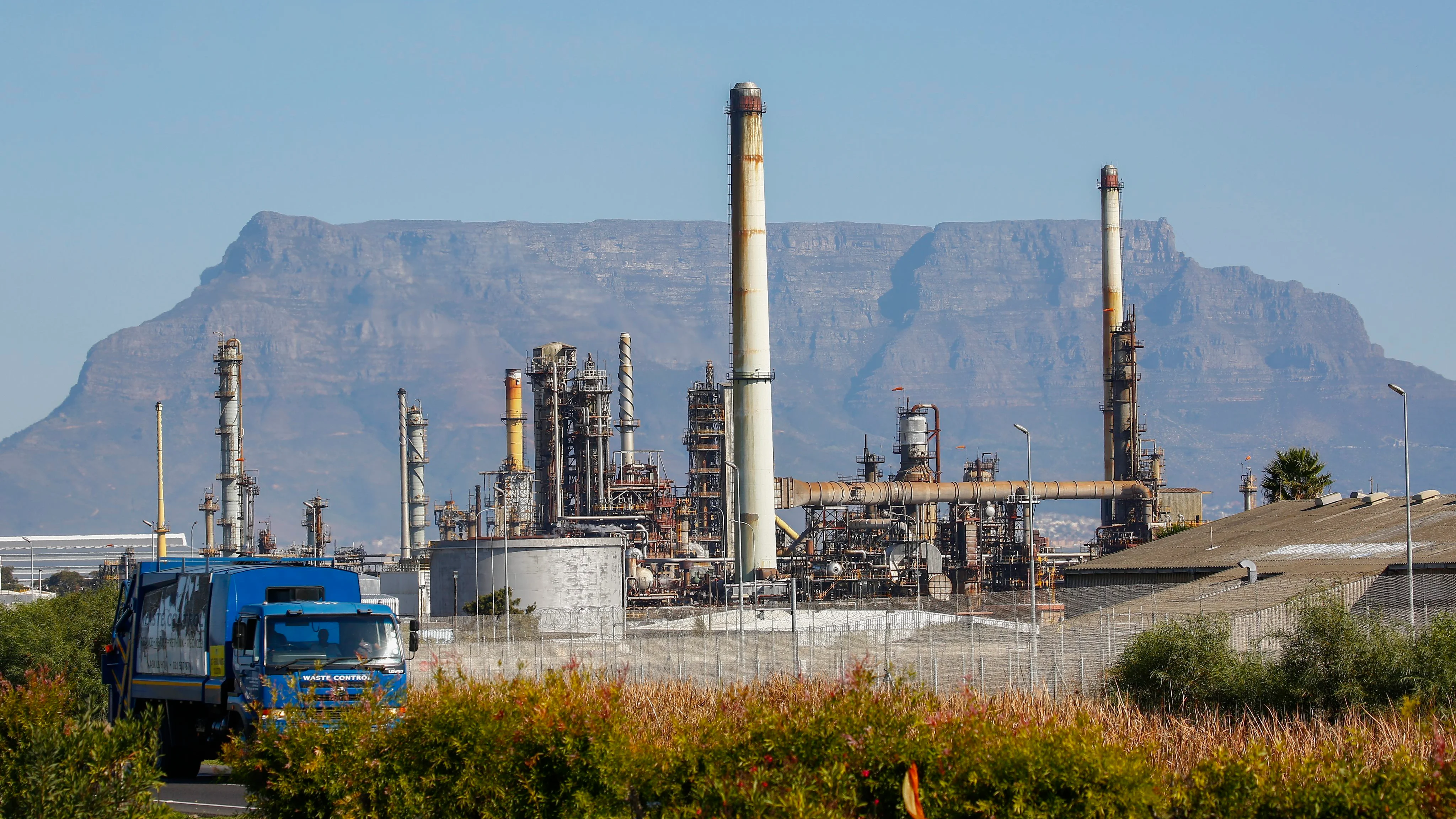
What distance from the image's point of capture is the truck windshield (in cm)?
2592

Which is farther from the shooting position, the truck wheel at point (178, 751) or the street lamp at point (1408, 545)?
the street lamp at point (1408, 545)

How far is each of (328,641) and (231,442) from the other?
94.2 m

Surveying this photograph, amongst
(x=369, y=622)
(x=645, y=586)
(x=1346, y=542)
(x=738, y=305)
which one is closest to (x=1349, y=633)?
(x=369, y=622)

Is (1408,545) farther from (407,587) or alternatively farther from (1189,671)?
(407,587)

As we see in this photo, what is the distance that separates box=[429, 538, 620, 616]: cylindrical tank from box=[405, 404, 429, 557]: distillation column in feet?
171

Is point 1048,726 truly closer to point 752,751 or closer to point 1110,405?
point 752,751

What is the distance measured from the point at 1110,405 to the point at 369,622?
86.9 metres

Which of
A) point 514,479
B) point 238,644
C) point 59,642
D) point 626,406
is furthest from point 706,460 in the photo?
point 238,644

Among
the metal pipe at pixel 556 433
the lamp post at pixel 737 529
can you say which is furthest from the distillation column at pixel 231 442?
the lamp post at pixel 737 529

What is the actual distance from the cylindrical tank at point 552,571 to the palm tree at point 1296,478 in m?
30.0

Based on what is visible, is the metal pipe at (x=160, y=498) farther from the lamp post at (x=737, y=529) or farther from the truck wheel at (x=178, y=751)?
the truck wheel at (x=178, y=751)

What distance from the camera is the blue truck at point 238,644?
1016 inches

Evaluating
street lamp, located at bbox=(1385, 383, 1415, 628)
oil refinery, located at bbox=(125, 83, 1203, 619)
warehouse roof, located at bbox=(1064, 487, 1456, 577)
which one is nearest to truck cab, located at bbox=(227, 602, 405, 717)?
street lamp, located at bbox=(1385, 383, 1415, 628)

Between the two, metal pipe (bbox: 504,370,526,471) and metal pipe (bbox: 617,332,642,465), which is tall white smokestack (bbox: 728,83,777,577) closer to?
metal pipe (bbox: 617,332,642,465)
